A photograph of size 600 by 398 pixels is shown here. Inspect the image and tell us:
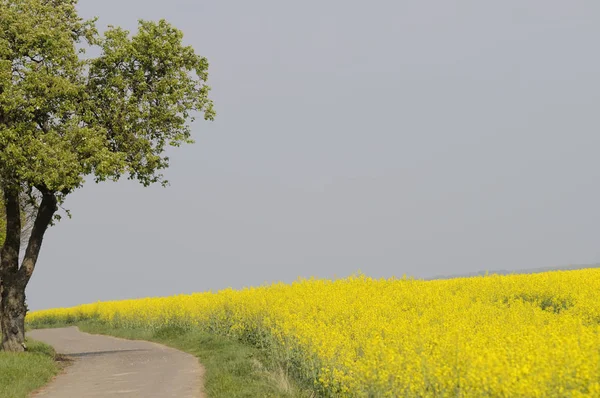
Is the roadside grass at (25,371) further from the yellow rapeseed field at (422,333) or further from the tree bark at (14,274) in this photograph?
the yellow rapeseed field at (422,333)

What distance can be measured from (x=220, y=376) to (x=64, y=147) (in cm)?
1134

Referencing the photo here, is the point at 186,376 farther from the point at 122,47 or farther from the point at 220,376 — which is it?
the point at 122,47

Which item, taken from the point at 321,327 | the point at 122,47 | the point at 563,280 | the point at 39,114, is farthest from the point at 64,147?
the point at 563,280

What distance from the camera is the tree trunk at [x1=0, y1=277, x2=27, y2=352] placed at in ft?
87.7

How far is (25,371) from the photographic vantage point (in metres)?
21.3

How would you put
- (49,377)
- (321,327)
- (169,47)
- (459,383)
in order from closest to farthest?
(459,383) → (321,327) → (49,377) → (169,47)

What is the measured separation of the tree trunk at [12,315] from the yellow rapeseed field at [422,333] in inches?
311

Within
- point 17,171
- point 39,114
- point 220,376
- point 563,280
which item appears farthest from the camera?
point 563,280

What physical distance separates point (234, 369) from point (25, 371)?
7.08 metres

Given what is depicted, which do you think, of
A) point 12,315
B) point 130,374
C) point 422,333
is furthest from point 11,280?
point 422,333

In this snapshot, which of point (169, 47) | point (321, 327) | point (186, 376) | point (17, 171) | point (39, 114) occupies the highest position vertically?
point (169, 47)

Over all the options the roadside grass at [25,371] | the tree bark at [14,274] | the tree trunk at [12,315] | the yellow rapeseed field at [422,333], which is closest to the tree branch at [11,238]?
the tree bark at [14,274]

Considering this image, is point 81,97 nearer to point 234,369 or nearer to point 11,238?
point 11,238

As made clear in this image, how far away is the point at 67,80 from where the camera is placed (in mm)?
25453
